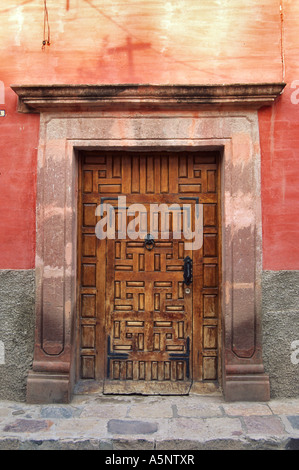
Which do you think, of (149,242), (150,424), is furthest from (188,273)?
(150,424)

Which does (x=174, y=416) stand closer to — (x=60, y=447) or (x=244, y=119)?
(x=60, y=447)

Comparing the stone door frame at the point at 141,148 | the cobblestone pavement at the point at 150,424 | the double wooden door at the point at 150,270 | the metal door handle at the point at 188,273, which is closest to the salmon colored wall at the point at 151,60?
the stone door frame at the point at 141,148

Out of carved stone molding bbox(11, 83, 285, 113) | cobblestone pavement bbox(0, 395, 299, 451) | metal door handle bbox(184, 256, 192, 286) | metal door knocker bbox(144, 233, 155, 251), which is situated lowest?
cobblestone pavement bbox(0, 395, 299, 451)

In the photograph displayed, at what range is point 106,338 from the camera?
13.9ft

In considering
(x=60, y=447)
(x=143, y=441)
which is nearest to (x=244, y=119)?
(x=143, y=441)

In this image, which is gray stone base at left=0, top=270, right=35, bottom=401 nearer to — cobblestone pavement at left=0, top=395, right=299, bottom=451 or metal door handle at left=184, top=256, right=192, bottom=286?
cobblestone pavement at left=0, top=395, right=299, bottom=451

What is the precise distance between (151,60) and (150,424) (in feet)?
11.3

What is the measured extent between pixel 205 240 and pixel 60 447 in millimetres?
2328

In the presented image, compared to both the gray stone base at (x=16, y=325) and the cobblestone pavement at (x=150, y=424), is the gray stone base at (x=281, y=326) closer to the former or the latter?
the cobblestone pavement at (x=150, y=424)

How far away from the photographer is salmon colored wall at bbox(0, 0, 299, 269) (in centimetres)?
400

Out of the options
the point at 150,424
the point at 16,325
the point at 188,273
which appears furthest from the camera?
the point at 188,273

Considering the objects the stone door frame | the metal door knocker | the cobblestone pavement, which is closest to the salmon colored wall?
the stone door frame

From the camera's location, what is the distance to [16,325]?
4035mm

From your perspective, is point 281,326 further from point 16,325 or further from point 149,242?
point 16,325
